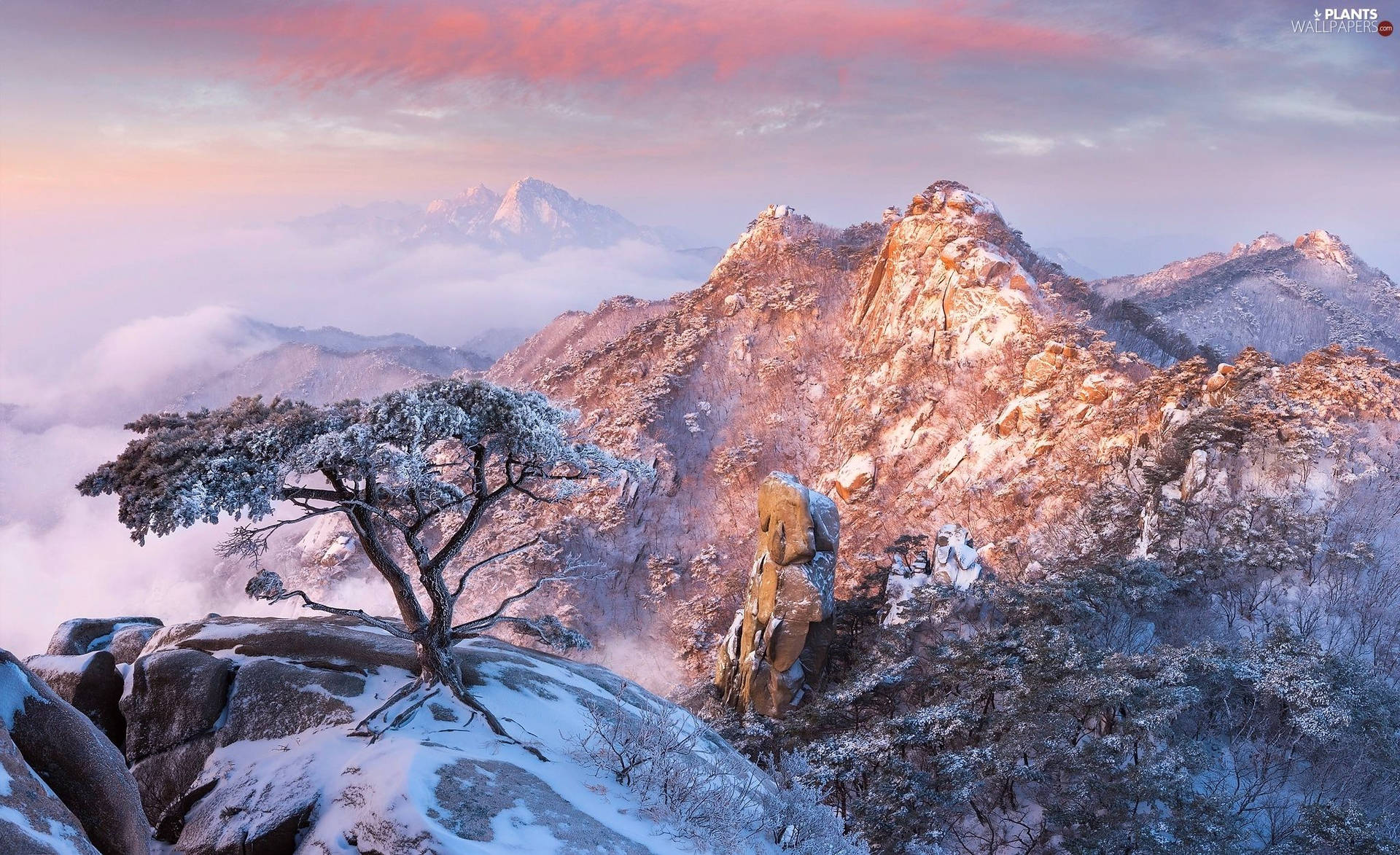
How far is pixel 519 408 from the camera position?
11266mm

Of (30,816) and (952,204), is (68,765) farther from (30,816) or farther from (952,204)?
(952,204)

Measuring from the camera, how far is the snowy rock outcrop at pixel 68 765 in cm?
610

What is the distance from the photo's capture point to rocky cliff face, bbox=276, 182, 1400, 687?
26203 mm

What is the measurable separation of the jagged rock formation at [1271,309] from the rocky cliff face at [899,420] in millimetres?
5734

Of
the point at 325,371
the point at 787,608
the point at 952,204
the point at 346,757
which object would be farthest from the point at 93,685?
the point at 325,371

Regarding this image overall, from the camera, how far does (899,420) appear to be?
40094 mm

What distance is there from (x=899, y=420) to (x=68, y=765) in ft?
126

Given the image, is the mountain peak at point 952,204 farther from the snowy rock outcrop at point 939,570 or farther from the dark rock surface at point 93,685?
the dark rock surface at point 93,685

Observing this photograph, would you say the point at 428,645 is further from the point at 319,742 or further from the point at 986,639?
the point at 986,639

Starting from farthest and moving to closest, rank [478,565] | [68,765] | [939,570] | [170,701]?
[939,570], [478,565], [170,701], [68,765]

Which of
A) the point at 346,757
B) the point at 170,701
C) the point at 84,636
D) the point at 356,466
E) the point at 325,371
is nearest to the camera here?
the point at 346,757

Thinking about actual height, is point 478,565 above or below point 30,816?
below

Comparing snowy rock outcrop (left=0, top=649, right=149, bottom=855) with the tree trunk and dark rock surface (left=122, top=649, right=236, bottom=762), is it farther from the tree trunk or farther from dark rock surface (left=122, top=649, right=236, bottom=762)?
the tree trunk

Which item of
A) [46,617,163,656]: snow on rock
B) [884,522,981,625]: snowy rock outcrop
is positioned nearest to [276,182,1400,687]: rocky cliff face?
[884,522,981,625]: snowy rock outcrop
